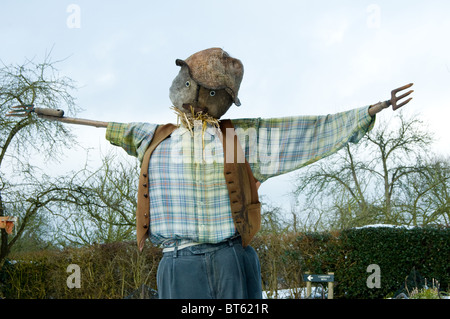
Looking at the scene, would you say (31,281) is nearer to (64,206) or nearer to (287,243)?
(64,206)

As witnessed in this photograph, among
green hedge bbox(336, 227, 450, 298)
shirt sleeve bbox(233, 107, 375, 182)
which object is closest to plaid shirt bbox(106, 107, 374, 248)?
shirt sleeve bbox(233, 107, 375, 182)

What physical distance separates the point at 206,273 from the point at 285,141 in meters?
0.86

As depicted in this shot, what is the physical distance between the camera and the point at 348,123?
2.66 meters

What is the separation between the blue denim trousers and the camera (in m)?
2.43

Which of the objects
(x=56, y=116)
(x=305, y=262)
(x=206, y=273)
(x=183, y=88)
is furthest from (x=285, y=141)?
(x=305, y=262)

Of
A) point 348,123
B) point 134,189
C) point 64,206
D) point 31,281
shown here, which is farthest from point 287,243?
point 348,123

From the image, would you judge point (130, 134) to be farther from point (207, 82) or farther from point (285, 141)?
point (285, 141)

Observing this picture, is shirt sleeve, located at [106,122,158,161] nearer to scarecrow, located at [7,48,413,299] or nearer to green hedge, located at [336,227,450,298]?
scarecrow, located at [7,48,413,299]

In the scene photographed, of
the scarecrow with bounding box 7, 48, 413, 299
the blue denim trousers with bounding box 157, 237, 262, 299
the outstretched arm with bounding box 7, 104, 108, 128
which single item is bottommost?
the blue denim trousers with bounding box 157, 237, 262, 299

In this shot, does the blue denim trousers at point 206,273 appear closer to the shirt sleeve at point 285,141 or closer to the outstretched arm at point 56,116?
the shirt sleeve at point 285,141

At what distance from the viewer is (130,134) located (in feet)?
9.21

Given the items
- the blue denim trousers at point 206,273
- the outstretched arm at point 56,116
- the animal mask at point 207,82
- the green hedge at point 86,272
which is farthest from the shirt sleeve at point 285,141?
the green hedge at point 86,272
